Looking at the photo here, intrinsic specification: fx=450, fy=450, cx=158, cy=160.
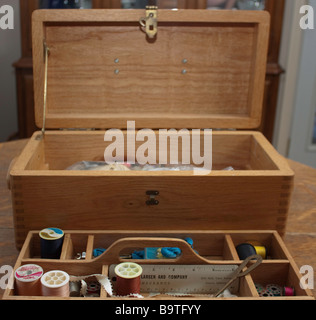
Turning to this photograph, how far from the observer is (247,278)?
3.00ft

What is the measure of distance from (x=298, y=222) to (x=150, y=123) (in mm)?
532

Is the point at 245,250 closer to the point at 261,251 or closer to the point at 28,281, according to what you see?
the point at 261,251

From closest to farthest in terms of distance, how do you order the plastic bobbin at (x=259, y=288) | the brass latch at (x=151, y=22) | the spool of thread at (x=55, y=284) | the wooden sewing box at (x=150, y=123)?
the spool of thread at (x=55, y=284)
the plastic bobbin at (x=259, y=288)
the wooden sewing box at (x=150, y=123)
the brass latch at (x=151, y=22)

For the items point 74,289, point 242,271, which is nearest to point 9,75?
point 74,289

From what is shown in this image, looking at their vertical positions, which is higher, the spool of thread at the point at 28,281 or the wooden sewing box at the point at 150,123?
the wooden sewing box at the point at 150,123

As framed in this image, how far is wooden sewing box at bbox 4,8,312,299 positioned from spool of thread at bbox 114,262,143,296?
0.54 ft

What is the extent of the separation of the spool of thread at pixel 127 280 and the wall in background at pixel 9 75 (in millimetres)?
2502

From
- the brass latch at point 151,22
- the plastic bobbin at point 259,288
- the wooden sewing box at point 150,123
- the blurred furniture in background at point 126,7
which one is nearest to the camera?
the plastic bobbin at point 259,288

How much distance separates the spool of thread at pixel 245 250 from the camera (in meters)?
1.01

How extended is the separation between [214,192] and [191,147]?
0.40 m

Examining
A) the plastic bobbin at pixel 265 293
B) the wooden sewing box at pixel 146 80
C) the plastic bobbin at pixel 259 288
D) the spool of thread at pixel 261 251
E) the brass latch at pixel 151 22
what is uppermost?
the brass latch at pixel 151 22

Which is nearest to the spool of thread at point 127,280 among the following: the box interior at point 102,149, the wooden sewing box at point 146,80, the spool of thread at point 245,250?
the spool of thread at point 245,250

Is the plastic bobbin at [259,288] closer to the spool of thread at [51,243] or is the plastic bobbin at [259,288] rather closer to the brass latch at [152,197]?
the brass latch at [152,197]
